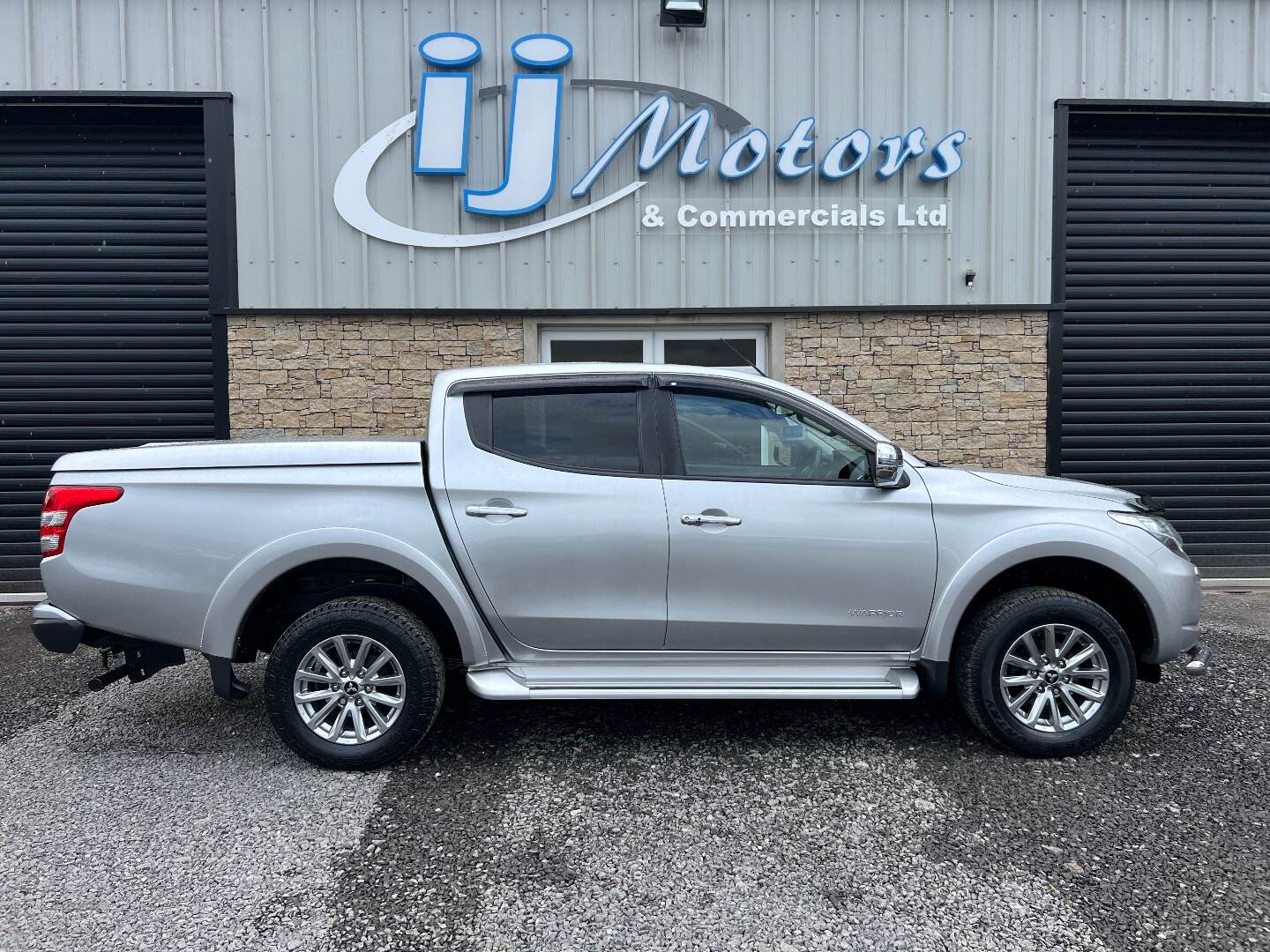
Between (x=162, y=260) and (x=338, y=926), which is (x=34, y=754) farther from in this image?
(x=162, y=260)

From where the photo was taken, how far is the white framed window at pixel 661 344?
788 cm

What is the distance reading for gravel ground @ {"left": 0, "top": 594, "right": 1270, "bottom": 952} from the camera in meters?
2.70

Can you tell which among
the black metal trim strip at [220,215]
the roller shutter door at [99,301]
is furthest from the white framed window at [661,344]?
the roller shutter door at [99,301]

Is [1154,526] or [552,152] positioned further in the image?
[552,152]

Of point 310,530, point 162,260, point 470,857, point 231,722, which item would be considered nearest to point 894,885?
point 470,857

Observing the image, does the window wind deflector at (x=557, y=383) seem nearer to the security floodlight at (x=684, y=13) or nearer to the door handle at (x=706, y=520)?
the door handle at (x=706, y=520)

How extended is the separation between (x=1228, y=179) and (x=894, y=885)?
821 centimetres

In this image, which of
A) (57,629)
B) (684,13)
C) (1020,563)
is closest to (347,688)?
(57,629)

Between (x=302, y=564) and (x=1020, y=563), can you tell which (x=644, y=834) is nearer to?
(x=302, y=564)

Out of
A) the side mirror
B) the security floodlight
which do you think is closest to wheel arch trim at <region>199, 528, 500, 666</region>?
the side mirror

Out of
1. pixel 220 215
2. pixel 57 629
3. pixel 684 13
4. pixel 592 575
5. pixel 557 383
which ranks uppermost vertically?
pixel 684 13

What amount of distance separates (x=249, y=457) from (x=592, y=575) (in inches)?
63.0

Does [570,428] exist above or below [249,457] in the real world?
above

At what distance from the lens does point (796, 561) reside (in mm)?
3803
